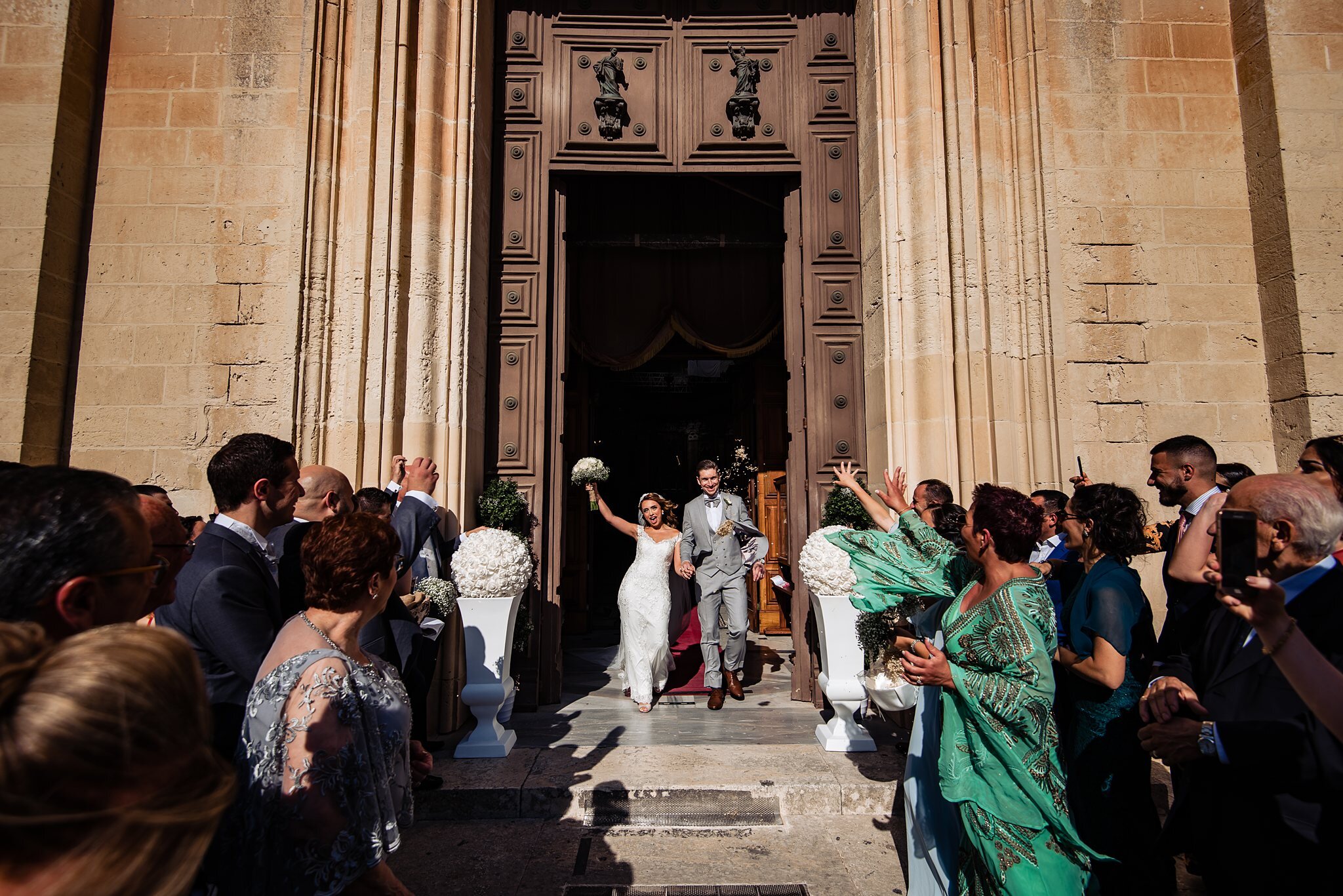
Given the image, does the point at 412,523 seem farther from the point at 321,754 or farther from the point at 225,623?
the point at 321,754

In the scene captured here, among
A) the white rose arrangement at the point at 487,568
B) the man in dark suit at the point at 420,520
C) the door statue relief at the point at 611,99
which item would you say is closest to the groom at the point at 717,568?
the white rose arrangement at the point at 487,568

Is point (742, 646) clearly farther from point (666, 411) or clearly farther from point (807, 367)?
point (666, 411)

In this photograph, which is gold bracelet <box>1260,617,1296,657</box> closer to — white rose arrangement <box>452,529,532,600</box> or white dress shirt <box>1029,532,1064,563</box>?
white dress shirt <box>1029,532,1064,563</box>

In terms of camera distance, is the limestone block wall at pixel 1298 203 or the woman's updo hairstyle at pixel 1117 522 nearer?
the woman's updo hairstyle at pixel 1117 522

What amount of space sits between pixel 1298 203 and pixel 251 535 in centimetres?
651

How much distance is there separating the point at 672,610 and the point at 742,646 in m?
0.89

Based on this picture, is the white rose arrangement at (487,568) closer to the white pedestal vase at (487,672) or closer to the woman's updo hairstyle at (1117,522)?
the white pedestal vase at (487,672)

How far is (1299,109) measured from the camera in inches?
193

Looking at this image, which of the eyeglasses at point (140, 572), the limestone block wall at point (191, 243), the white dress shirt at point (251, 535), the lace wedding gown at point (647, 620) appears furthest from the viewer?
the lace wedding gown at point (647, 620)

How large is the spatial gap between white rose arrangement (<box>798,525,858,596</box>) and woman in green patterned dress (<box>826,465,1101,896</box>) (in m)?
2.12

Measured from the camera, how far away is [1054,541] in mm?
4199

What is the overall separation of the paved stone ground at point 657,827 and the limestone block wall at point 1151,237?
2.50m

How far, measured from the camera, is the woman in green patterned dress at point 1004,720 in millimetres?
2348

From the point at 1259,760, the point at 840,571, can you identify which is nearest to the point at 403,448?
the point at 840,571
